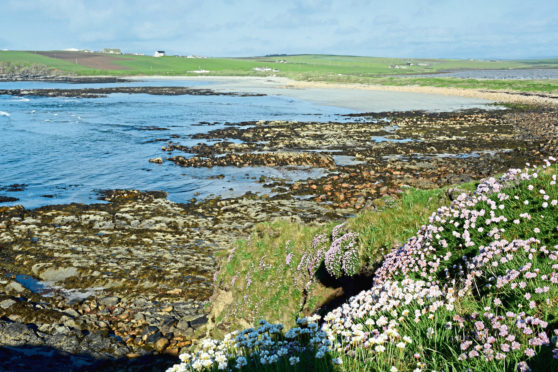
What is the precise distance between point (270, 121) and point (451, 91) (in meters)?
59.7

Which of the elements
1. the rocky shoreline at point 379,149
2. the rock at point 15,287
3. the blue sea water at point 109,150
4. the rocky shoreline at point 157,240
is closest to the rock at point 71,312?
the rocky shoreline at point 157,240

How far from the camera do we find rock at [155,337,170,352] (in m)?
9.95

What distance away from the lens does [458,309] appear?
4.71 metres

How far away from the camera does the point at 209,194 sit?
21.8 metres

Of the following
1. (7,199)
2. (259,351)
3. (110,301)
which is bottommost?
(110,301)

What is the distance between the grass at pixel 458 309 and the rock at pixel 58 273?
972cm

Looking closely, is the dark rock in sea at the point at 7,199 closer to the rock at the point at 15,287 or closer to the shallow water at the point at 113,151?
the shallow water at the point at 113,151

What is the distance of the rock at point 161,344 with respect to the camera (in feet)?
32.6

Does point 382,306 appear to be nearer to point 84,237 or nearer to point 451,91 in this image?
point 84,237

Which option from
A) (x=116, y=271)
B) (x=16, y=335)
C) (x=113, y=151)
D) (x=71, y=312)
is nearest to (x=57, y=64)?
(x=113, y=151)

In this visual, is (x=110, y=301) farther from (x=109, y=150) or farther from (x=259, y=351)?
(x=109, y=150)

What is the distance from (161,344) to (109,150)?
2858cm

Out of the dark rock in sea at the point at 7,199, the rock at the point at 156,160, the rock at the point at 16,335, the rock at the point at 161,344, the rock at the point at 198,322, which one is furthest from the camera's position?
the rock at the point at 156,160

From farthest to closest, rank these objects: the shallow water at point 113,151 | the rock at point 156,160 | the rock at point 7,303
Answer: the rock at point 156,160
the shallow water at point 113,151
the rock at point 7,303
